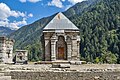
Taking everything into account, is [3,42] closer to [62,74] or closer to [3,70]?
[3,70]

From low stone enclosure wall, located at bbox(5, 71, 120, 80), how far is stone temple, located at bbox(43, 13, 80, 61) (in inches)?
398

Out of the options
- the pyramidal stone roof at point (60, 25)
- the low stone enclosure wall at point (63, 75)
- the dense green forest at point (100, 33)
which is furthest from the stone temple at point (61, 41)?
the dense green forest at point (100, 33)

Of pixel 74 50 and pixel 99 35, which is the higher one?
pixel 99 35

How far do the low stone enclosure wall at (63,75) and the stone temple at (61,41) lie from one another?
1012 cm

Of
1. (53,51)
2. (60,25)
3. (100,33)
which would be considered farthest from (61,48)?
(100,33)

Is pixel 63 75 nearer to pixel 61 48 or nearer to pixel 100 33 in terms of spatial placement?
pixel 61 48

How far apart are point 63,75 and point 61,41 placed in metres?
11.1

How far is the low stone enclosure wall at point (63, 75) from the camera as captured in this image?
14.7 m

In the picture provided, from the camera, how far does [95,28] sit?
446 ft

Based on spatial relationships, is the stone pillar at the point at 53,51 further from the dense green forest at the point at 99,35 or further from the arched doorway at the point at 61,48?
the dense green forest at the point at 99,35

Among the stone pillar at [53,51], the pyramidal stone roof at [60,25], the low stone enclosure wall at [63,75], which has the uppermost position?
the pyramidal stone roof at [60,25]

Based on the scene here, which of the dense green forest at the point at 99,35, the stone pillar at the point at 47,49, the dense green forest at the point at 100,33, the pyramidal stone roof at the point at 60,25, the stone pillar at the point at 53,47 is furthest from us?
the dense green forest at the point at 100,33

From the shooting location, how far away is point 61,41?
25562 millimetres

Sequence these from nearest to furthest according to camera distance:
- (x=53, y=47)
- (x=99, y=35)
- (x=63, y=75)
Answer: (x=63, y=75) < (x=53, y=47) < (x=99, y=35)
